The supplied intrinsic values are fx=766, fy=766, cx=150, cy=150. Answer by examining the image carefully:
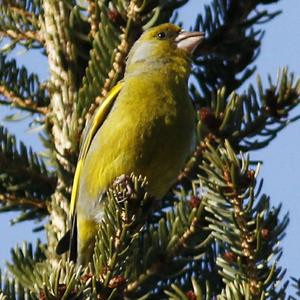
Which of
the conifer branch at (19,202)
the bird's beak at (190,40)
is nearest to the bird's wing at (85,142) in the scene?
the conifer branch at (19,202)

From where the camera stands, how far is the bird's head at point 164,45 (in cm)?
305

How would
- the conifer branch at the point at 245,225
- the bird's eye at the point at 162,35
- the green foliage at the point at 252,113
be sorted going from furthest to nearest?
the bird's eye at the point at 162,35 → the green foliage at the point at 252,113 → the conifer branch at the point at 245,225

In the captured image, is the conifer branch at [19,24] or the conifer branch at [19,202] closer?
the conifer branch at [19,202]

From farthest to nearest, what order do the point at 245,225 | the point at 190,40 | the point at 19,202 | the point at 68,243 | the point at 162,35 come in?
the point at 162,35, the point at 190,40, the point at 19,202, the point at 68,243, the point at 245,225

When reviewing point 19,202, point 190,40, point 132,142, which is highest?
point 190,40

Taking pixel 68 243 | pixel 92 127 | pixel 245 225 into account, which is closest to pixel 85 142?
pixel 92 127

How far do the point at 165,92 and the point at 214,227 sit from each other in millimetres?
1192

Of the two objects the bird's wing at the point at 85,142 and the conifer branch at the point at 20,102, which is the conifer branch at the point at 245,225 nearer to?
the bird's wing at the point at 85,142

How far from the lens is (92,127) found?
9.51ft

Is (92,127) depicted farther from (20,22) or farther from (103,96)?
(20,22)

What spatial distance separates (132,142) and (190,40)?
497 millimetres

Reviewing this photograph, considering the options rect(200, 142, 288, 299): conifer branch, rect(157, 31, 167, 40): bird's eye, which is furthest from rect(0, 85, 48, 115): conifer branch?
rect(200, 142, 288, 299): conifer branch

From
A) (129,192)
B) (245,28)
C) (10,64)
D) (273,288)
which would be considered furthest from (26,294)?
(245,28)

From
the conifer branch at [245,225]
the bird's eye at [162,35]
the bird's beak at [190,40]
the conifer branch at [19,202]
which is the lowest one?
the conifer branch at [245,225]
